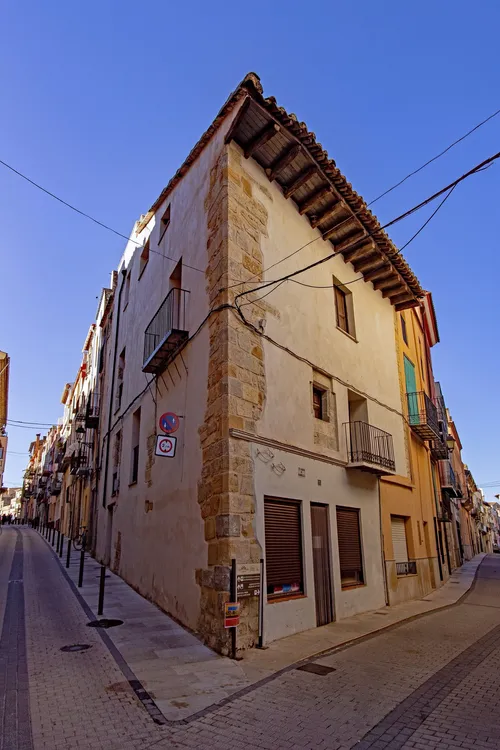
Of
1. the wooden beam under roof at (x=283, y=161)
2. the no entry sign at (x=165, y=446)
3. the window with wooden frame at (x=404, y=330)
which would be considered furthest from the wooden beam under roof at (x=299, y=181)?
the window with wooden frame at (x=404, y=330)

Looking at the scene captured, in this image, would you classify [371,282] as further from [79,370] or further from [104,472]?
[79,370]

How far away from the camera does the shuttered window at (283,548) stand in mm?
7934

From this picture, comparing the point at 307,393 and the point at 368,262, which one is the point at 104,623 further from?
the point at 368,262

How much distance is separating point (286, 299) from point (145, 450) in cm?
515

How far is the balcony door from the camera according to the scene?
15523 millimetres

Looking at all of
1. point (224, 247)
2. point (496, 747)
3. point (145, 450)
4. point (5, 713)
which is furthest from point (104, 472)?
point (496, 747)

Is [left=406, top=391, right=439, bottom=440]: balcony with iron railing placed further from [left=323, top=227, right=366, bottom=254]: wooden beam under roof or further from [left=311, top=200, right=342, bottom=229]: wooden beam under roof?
[left=311, top=200, right=342, bottom=229]: wooden beam under roof

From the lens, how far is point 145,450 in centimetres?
1205

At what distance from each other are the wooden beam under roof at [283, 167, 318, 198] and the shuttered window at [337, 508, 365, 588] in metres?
6.80

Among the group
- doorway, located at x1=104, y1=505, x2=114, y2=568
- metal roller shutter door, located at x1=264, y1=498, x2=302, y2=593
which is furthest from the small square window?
doorway, located at x1=104, y1=505, x2=114, y2=568

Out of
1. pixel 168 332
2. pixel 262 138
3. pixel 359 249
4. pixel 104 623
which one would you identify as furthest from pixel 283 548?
pixel 359 249

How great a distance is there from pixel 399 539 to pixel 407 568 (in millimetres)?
824

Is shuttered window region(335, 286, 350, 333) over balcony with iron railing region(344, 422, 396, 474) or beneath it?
over

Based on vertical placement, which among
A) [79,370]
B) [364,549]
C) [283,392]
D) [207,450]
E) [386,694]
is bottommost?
[386,694]
